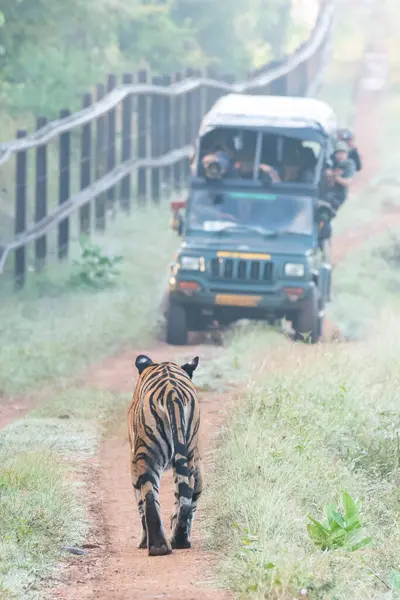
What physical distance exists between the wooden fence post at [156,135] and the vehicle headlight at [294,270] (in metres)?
10.2

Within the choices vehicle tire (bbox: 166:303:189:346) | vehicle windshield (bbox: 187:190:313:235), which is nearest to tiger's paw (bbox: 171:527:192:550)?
vehicle tire (bbox: 166:303:189:346)

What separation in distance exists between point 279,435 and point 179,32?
20905 mm

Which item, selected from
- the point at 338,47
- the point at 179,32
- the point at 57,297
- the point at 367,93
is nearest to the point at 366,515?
the point at 57,297

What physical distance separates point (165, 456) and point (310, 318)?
294 inches

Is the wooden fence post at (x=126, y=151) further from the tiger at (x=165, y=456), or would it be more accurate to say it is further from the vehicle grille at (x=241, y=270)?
the tiger at (x=165, y=456)

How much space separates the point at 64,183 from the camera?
62.0 feet

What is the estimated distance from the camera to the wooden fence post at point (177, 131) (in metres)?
26.2

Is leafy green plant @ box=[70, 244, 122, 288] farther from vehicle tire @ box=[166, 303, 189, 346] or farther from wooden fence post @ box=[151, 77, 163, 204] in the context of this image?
wooden fence post @ box=[151, 77, 163, 204]

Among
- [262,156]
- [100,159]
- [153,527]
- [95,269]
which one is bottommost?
[95,269]

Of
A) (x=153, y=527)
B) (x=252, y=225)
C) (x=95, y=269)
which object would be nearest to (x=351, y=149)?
(x=252, y=225)

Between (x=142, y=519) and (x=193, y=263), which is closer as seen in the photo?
(x=142, y=519)

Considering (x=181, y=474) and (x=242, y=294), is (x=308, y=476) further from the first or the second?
(x=242, y=294)

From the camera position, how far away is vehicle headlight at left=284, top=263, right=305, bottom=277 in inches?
594

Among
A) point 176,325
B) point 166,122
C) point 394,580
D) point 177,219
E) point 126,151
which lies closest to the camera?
point 394,580
